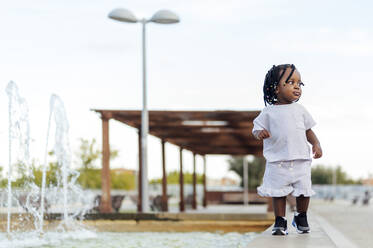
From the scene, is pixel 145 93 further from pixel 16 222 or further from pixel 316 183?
pixel 316 183

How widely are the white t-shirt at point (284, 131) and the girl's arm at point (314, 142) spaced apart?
0.32 feet

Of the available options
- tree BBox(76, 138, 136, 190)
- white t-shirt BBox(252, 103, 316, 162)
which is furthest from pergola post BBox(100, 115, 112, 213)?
tree BBox(76, 138, 136, 190)

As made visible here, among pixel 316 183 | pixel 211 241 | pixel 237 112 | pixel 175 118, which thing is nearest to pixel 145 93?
pixel 175 118

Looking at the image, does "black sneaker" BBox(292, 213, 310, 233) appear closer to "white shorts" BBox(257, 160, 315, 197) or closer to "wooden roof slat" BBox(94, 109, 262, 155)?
"white shorts" BBox(257, 160, 315, 197)

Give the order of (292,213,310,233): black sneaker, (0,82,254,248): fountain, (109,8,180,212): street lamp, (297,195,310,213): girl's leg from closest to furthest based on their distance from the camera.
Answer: (297,195,310,213): girl's leg → (292,213,310,233): black sneaker → (0,82,254,248): fountain → (109,8,180,212): street lamp

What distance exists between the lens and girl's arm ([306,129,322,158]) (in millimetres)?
5305

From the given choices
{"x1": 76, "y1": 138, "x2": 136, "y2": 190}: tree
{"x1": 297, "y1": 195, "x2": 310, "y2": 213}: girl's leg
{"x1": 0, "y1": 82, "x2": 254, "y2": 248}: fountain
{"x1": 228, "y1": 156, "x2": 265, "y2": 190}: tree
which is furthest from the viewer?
{"x1": 228, "y1": 156, "x2": 265, "y2": 190}: tree

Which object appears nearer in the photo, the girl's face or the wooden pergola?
the girl's face

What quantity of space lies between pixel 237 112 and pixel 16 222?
212 inches

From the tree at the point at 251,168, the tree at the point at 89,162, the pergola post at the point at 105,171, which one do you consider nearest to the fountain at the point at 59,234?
the pergola post at the point at 105,171

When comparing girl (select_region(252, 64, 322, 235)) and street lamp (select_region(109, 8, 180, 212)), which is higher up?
street lamp (select_region(109, 8, 180, 212))

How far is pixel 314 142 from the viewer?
535 cm

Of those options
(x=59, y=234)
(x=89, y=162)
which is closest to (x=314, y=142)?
(x=59, y=234)

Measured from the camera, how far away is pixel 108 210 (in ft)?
50.1
